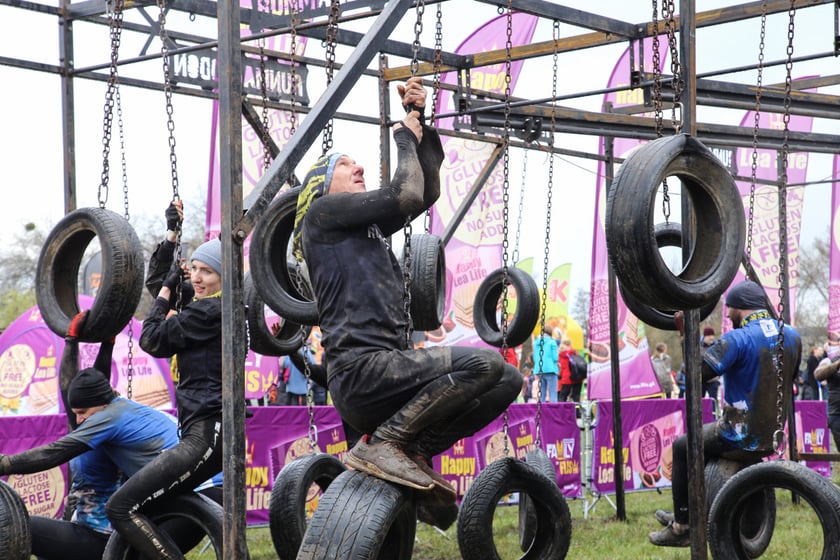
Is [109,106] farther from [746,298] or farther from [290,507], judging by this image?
[746,298]

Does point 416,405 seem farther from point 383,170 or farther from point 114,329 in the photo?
point 383,170

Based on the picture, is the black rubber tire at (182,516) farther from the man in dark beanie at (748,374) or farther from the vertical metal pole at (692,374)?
the man in dark beanie at (748,374)

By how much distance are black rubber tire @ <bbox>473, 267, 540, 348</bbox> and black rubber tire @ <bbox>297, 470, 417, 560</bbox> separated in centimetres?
513

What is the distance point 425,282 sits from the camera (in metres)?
9.18

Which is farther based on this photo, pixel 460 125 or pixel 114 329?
pixel 460 125

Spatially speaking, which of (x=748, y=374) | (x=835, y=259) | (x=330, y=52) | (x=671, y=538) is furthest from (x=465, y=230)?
(x=330, y=52)

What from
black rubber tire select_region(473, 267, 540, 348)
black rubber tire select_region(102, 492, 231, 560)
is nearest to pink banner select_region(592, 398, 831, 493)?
black rubber tire select_region(473, 267, 540, 348)

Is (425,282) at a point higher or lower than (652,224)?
lower

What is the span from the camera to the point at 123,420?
6.79 meters

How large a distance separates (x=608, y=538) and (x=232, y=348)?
6078 millimetres

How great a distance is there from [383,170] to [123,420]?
438cm

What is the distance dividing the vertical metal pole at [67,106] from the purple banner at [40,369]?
13.1ft

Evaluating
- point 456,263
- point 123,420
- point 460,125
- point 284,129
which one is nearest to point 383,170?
point 460,125

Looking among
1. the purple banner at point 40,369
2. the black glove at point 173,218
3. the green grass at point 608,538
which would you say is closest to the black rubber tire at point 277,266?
the black glove at point 173,218
